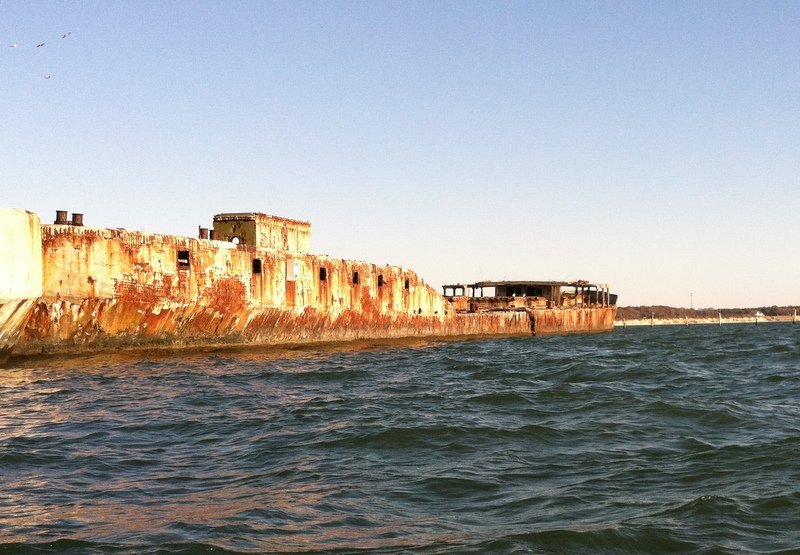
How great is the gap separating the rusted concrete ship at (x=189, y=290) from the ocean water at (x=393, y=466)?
212cm

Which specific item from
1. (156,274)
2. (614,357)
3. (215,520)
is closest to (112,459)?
(215,520)

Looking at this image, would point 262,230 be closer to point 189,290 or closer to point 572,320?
point 189,290

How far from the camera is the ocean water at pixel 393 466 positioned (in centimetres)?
497

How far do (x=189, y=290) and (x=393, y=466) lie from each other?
42.9ft

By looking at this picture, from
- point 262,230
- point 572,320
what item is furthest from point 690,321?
point 262,230

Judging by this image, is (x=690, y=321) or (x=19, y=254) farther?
(x=690, y=321)

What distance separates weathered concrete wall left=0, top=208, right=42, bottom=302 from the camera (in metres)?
14.0

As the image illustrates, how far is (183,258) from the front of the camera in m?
19.1

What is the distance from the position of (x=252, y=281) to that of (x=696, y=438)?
48.1 ft

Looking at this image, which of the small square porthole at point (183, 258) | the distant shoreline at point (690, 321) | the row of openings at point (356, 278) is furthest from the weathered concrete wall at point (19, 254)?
the distant shoreline at point (690, 321)

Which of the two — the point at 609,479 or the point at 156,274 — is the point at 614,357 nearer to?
the point at 156,274

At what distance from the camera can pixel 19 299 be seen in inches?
569

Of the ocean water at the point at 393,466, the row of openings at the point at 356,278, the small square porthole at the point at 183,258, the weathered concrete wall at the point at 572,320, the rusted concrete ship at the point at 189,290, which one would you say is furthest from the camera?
the weathered concrete wall at the point at 572,320

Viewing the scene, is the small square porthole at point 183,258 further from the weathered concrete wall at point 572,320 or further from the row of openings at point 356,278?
the weathered concrete wall at point 572,320
